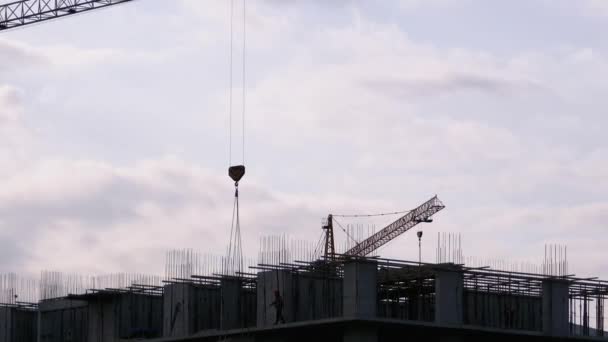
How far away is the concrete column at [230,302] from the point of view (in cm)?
6756

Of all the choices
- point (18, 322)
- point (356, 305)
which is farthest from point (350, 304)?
point (18, 322)

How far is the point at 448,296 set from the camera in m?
62.4

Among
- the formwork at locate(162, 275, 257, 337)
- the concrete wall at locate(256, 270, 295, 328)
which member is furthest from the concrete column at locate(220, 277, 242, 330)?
the concrete wall at locate(256, 270, 295, 328)

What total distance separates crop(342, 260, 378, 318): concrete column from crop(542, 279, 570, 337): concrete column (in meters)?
9.67

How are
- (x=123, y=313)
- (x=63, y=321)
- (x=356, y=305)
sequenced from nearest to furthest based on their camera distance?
(x=356, y=305), (x=123, y=313), (x=63, y=321)

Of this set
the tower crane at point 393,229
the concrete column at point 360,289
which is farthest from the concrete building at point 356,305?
the tower crane at point 393,229

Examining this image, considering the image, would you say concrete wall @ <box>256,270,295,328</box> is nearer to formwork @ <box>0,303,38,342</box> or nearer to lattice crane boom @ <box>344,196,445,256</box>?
formwork @ <box>0,303,38,342</box>

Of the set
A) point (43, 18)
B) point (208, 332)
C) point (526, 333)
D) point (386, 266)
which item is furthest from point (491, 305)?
point (43, 18)

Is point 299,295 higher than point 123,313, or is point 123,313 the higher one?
point 299,295

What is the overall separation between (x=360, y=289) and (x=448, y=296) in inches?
184

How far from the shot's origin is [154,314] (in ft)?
248

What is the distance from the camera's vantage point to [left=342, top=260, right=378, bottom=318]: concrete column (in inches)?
2367

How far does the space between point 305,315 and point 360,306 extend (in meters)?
5.07

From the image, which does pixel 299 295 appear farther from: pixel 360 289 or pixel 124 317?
pixel 124 317
